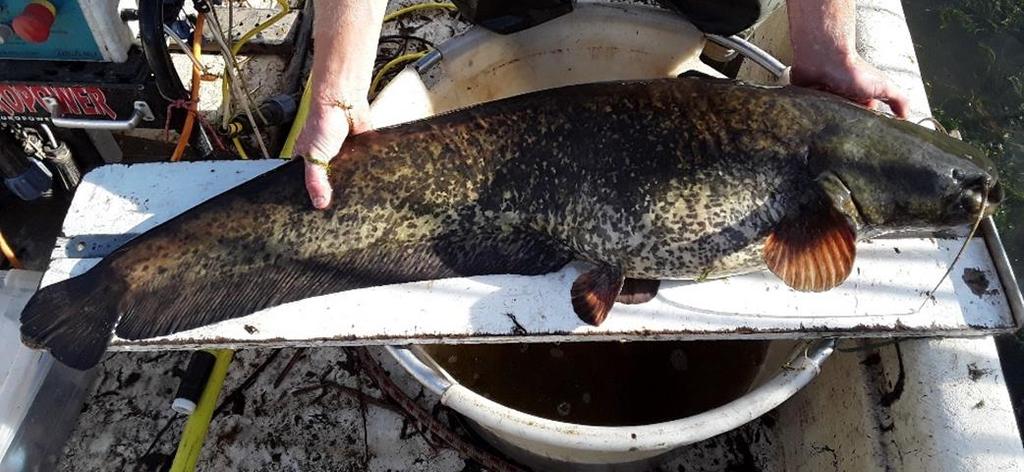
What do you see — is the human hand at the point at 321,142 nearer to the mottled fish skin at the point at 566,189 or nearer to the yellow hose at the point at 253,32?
the mottled fish skin at the point at 566,189

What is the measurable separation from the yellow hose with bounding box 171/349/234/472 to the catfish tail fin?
616mm

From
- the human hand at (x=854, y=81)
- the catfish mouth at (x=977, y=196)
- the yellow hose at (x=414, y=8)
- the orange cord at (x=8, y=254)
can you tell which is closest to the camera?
the catfish mouth at (x=977, y=196)

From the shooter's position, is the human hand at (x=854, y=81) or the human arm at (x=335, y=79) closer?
the human arm at (x=335, y=79)

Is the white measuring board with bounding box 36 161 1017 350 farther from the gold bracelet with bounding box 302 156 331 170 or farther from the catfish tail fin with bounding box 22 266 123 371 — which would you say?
the gold bracelet with bounding box 302 156 331 170

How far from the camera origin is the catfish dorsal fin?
75.9 inches

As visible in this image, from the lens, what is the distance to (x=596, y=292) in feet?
6.81

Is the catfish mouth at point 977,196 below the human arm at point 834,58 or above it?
below

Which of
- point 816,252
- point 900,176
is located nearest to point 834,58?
point 900,176

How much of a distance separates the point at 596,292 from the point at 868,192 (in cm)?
81

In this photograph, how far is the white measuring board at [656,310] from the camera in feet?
6.68

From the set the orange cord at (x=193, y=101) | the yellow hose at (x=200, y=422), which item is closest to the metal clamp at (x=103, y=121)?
the orange cord at (x=193, y=101)

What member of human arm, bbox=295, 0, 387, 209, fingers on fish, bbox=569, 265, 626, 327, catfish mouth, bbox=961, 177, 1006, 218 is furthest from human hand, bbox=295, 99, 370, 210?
catfish mouth, bbox=961, 177, 1006, 218

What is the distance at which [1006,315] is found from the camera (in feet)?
6.66

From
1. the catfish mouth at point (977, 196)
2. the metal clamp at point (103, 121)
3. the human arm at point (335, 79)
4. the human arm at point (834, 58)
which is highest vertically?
the human arm at point (335, 79)
